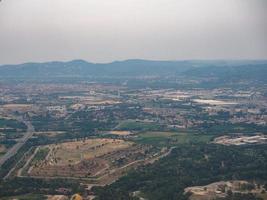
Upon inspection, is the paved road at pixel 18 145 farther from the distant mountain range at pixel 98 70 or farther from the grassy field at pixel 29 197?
the distant mountain range at pixel 98 70

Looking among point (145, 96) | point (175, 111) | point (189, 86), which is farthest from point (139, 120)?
point (189, 86)

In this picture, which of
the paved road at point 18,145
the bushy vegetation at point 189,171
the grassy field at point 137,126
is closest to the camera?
the bushy vegetation at point 189,171

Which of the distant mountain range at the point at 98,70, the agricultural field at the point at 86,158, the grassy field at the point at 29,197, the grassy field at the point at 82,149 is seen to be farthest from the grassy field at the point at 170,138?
the distant mountain range at the point at 98,70

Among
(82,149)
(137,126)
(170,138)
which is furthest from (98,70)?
(82,149)

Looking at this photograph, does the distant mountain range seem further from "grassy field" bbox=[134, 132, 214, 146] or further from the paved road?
"grassy field" bbox=[134, 132, 214, 146]

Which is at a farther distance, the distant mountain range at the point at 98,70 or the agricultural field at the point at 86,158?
the distant mountain range at the point at 98,70

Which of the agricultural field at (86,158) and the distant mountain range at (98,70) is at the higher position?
the distant mountain range at (98,70)

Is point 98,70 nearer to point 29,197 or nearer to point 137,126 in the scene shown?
point 137,126

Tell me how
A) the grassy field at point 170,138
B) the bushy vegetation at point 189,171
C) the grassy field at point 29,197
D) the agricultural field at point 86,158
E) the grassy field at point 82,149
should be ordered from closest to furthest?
the grassy field at point 29,197
the bushy vegetation at point 189,171
the agricultural field at point 86,158
the grassy field at point 82,149
the grassy field at point 170,138
